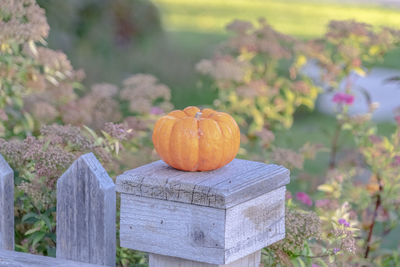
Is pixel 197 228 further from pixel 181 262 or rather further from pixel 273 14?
pixel 273 14

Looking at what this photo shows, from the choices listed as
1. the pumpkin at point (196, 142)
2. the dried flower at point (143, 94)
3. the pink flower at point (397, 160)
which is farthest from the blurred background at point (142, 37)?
the pumpkin at point (196, 142)

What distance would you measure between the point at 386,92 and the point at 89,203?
7948mm

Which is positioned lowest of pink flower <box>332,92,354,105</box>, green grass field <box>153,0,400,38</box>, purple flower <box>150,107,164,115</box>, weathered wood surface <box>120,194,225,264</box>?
green grass field <box>153,0,400,38</box>

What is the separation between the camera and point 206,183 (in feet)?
5.48

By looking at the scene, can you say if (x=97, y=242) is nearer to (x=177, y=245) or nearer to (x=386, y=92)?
(x=177, y=245)

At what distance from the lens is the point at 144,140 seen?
366cm

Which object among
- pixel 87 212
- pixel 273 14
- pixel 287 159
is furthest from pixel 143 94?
pixel 273 14

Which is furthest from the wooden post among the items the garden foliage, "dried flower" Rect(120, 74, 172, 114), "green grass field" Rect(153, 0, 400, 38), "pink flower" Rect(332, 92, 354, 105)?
"green grass field" Rect(153, 0, 400, 38)

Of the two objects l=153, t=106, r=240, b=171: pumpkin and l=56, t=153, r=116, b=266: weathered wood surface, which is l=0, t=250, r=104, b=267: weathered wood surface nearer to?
l=56, t=153, r=116, b=266: weathered wood surface

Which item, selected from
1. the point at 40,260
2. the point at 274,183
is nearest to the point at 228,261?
the point at 274,183

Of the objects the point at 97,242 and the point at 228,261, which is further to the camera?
the point at 97,242

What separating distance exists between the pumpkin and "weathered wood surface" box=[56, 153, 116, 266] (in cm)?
22

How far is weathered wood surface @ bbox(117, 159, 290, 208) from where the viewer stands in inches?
64.4

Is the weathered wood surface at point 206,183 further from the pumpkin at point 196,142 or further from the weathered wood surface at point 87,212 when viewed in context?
the weathered wood surface at point 87,212
